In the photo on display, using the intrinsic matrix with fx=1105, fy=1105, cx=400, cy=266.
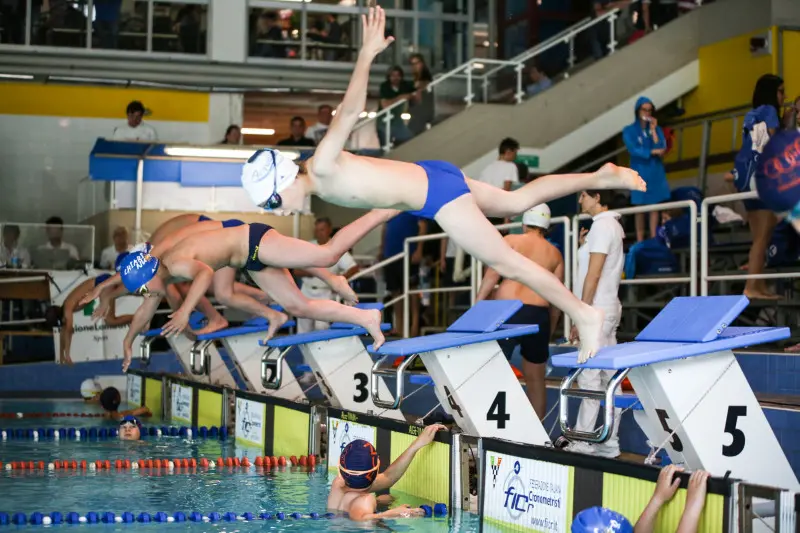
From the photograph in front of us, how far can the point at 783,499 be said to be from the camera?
12.5ft

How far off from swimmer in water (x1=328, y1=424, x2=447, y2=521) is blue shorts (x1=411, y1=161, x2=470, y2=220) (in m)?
1.39

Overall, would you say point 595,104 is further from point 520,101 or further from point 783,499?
point 783,499

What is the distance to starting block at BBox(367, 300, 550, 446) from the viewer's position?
6371mm

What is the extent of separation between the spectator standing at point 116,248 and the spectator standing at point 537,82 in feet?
18.8

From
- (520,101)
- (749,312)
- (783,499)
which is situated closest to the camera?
(783,499)

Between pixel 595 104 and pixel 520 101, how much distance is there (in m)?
1.06

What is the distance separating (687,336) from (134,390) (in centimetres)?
984

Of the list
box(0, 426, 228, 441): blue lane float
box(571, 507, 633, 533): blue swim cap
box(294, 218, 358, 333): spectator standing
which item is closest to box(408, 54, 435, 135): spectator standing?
box(294, 218, 358, 333): spectator standing

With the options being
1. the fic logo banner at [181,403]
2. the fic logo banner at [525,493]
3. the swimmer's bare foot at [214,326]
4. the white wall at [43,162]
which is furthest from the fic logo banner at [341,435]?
the white wall at [43,162]

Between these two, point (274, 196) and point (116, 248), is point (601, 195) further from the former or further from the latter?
point (116, 248)

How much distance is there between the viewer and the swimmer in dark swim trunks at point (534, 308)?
7.39 m

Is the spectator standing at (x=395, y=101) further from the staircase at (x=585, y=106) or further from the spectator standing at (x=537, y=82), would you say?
the spectator standing at (x=537, y=82)

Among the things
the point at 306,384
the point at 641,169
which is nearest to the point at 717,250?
the point at 641,169

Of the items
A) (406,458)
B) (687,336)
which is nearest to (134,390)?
(406,458)
